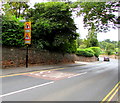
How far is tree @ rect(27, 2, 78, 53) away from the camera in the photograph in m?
16.6

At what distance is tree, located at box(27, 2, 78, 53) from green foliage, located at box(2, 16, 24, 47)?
2.42 metres

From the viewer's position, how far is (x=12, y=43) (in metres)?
13.5

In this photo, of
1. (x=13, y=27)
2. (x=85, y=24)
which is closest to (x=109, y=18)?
(x=85, y=24)

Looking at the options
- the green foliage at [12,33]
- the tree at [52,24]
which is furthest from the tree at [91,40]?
the green foliage at [12,33]

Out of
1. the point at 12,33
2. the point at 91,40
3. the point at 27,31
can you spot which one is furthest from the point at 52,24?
the point at 91,40

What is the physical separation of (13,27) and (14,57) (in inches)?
125

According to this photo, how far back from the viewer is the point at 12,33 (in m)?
13.7

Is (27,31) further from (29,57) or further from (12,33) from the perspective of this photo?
(29,57)

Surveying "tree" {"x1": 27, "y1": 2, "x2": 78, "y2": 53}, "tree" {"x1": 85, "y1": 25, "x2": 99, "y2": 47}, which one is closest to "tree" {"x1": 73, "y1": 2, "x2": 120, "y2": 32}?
"tree" {"x1": 27, "y1": 2, "x2": 78, "y2": 53}

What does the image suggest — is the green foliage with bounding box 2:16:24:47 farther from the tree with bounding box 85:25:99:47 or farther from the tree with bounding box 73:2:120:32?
the tree with bounding box 85:25:99:47

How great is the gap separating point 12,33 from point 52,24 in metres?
5.15

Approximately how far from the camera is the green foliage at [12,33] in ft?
42.4

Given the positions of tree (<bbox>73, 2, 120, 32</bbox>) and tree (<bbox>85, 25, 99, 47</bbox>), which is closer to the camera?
tree (<bbox>73, 2, 120, 32</bbox>)

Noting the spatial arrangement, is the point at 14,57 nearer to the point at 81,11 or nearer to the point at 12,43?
the point at 12,43
